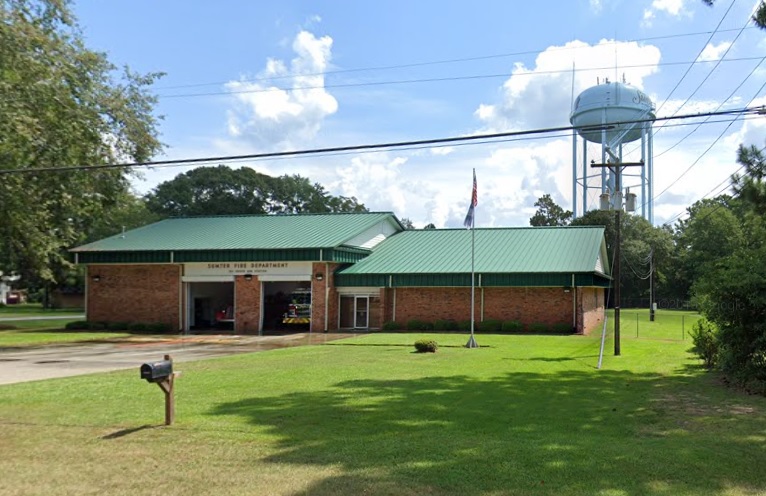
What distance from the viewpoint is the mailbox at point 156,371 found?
27.3 ft

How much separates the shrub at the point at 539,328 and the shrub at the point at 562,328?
32cm

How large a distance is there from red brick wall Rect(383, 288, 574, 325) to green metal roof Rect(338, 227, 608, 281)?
1.13 metres

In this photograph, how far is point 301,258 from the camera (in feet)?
112

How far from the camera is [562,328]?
31.5 m

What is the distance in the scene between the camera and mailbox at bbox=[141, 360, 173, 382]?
27.3ft

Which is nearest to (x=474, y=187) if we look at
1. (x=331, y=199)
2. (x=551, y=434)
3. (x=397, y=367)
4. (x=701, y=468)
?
(x=397, y=367)

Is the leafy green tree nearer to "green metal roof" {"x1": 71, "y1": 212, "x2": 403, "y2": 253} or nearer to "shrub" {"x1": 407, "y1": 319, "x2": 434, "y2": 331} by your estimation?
"green metal roof" {"x1": 71, "y1": 212, "x2": 403, "y2": 253}

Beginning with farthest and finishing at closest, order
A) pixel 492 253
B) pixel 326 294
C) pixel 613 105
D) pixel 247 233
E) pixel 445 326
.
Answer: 1. pixel 613 105
2. pixel 247 233
3. pixel 492 253
4. pixel 326 294
5. pixel 445 326

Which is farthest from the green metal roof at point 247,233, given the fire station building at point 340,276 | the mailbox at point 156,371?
the mailbox at point 156,371

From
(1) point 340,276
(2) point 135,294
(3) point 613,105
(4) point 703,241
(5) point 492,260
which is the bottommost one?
(2) point 135,294

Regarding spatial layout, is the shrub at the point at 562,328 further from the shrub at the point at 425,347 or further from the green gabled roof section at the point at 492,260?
the shrub at the point at 425,347

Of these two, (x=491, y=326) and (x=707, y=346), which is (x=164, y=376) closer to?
(x=707, y=346)

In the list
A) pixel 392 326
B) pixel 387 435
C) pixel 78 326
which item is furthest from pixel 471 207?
pixel 78 326

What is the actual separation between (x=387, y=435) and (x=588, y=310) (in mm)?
27522
